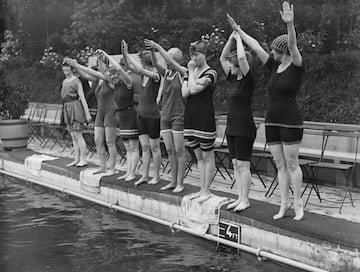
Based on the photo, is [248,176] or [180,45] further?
[180,45]

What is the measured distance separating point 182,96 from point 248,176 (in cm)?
131

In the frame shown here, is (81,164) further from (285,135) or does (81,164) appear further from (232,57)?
(285,135)

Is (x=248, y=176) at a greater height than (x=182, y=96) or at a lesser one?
lesser

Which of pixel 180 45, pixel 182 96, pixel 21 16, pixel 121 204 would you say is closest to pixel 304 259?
pixel 182 96

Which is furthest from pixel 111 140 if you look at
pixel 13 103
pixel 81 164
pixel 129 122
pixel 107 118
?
pixel 13 103

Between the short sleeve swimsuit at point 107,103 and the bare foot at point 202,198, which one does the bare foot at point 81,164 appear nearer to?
the short sleeve swimsuit at point 107,103

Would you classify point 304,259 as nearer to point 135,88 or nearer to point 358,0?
point 135,88

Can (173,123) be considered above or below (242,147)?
above

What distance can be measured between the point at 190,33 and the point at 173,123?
622 cm

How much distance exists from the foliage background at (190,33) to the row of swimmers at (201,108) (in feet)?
11.3

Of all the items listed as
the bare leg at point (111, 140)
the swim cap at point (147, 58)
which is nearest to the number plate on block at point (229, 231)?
the swim cap at point (147, 58)

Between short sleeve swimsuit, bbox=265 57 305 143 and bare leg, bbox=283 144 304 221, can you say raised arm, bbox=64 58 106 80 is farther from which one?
bare leg, bbox=283 144 304 221

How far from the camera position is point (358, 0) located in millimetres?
10133

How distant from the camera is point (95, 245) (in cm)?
581
